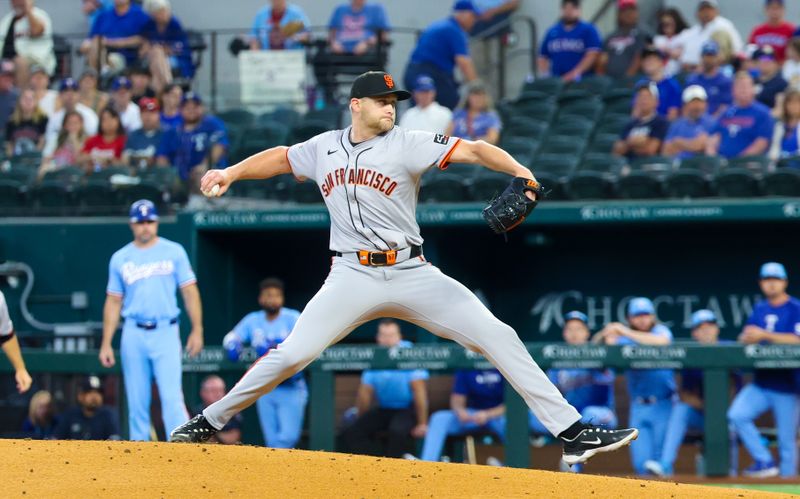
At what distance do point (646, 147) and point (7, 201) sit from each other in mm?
5382

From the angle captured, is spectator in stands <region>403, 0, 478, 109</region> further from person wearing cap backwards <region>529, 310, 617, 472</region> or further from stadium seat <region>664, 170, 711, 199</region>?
person wearing cap backwards <region>529, 310, 617, 472</region>

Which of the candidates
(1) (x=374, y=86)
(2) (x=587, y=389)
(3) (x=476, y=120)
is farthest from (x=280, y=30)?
(1) (x=374, y=86)

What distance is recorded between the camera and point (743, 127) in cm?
1079

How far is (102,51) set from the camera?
14.0 m

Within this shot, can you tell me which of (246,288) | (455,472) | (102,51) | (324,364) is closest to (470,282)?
(246,288)

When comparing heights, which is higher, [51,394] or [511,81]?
[511,81]

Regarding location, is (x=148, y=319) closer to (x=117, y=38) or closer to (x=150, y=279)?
(x=150, y=279)

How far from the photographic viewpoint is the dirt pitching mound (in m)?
5.25

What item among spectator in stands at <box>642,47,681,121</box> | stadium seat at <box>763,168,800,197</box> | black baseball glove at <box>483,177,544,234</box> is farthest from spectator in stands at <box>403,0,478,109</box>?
black baseball glove at <box>483,177,544,234</box>

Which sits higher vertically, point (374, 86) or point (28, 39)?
point (28, 39)

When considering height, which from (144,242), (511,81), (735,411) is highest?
(511,81)

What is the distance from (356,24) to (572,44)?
205cm

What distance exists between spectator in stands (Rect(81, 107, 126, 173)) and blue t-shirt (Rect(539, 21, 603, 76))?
404 cm

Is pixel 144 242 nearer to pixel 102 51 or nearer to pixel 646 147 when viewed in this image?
pixel 646 147
